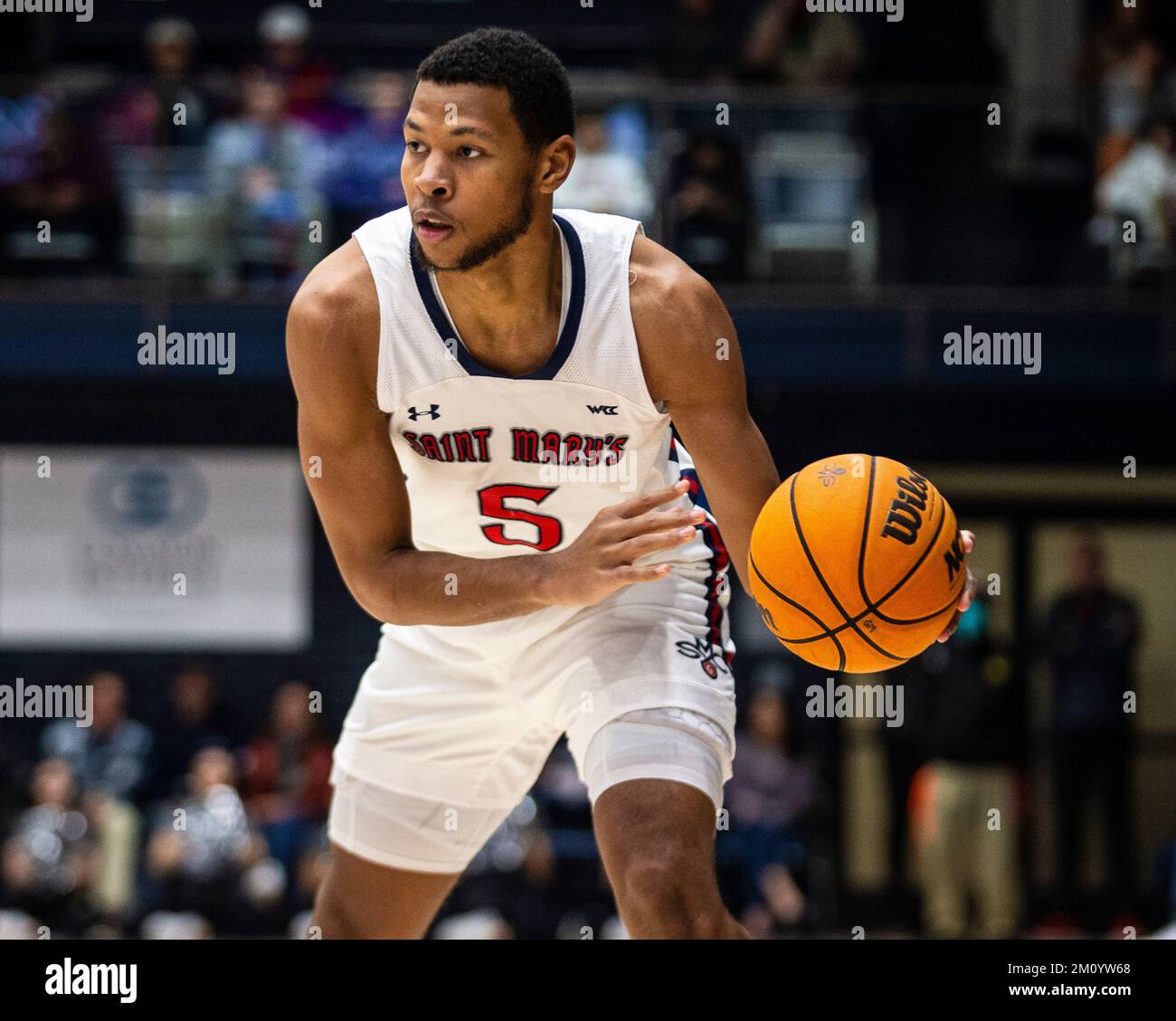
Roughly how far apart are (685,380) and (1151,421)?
861 cm

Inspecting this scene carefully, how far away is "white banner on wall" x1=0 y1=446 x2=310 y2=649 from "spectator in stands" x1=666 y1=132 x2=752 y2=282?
11.4 feet

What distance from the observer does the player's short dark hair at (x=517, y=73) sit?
4109 mm

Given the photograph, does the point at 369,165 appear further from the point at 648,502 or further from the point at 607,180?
the point at 648,502

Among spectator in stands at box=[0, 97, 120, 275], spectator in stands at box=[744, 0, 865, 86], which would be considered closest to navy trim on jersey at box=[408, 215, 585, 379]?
spectator in stands at box=[0, 97, 120, 275]

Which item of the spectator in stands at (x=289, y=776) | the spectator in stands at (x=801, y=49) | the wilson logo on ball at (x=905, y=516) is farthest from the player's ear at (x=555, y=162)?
the spectator in stands at (x=801, y=49)

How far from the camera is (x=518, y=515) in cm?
450

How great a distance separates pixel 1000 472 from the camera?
12344 millimetres

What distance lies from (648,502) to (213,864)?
6.48 metres

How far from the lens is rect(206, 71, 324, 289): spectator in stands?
10.4 meters

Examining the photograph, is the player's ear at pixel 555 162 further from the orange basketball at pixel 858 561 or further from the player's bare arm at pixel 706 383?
the orange basketball at pixel 858 561

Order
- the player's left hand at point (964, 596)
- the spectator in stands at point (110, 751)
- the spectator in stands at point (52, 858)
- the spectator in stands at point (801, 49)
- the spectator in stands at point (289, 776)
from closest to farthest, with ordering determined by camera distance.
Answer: the player's left hand at point (964, 596) → the spectator in stands at point (52, 858) → the spectator in stands at point (289, 776) → the spectator in stands at point (110, 751) → the spectator in stands at point (801, 49)

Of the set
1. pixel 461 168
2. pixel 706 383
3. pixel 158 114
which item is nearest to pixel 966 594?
pixel 706 383

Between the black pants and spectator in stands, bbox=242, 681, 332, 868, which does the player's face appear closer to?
spectator in stands, bbox=242, 681, 332, 868

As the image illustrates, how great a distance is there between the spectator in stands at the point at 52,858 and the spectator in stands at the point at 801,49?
6.04 metres
